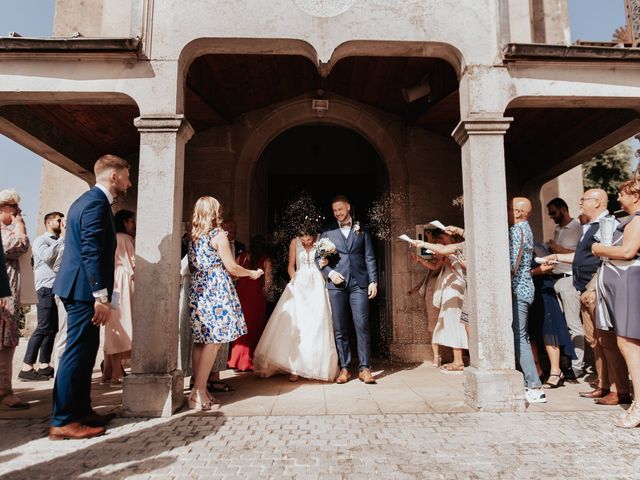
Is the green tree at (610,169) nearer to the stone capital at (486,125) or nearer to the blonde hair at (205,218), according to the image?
the stone capital at (486,125)

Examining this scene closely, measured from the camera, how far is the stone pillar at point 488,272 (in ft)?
14.5

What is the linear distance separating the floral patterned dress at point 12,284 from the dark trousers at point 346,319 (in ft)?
11.3

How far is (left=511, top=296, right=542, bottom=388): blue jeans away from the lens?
4.76 meters

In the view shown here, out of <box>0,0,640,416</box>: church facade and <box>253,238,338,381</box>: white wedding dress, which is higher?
<box>0,0,640,416</box>: church facade

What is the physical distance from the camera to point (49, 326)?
6152mm

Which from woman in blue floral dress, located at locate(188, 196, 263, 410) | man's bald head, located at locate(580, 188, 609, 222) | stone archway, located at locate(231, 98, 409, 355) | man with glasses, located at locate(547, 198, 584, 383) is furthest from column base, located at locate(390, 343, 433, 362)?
man's bald head, located at locate(580, 188, 609, 222)

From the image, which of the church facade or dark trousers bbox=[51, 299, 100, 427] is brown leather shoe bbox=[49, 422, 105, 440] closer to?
dark trousers bbox=[51, 299, 100, 427]

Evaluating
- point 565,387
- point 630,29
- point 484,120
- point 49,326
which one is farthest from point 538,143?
point 49,326

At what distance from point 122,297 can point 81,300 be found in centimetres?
187

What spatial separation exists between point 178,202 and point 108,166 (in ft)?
2.85

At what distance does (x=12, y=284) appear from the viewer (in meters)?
4.76

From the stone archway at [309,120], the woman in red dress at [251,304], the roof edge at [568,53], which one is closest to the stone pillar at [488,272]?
the roof edge at [568,53]

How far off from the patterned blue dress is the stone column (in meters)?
0.19

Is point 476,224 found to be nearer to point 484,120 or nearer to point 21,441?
point 484,120
